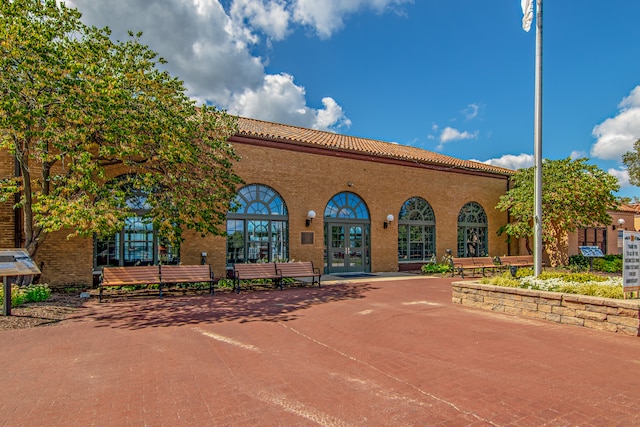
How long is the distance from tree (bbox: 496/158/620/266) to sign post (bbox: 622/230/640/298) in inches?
468

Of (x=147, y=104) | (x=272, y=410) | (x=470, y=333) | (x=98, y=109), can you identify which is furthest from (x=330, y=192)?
(x=272, y=410)

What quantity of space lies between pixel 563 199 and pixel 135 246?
60.3ft

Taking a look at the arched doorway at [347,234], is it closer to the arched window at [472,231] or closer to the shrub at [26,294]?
the arched window at [472,231]

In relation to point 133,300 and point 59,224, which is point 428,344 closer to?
point 133,300

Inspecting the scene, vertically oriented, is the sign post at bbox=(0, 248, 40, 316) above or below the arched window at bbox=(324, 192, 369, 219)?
below

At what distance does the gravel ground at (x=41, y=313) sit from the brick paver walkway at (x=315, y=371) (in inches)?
17.9

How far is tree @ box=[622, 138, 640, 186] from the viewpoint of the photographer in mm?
30016

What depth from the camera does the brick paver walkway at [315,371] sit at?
3891mm

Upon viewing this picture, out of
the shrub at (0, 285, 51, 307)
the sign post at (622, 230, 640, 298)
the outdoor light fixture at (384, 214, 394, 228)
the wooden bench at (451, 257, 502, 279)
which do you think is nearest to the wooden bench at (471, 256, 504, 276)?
the wooden bench at (451, 257, 502, 279)

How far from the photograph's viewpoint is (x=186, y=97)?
11.9 meters

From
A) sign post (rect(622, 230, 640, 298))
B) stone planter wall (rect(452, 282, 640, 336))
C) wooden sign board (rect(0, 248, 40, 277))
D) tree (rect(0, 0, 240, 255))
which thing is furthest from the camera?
tree (rect(0, 0, 240, 255))

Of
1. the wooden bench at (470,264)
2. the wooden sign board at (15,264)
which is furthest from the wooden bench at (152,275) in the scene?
the wooden bench at (470,264)

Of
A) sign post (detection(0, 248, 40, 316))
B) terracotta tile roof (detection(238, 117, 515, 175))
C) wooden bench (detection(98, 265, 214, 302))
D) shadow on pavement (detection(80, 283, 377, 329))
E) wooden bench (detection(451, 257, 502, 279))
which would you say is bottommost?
shadow on pavement (detection(80, 283, 377, 329))

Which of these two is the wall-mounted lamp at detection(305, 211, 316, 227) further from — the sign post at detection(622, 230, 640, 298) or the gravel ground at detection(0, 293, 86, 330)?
the sign post at detection(622, 230, 640, 298)
